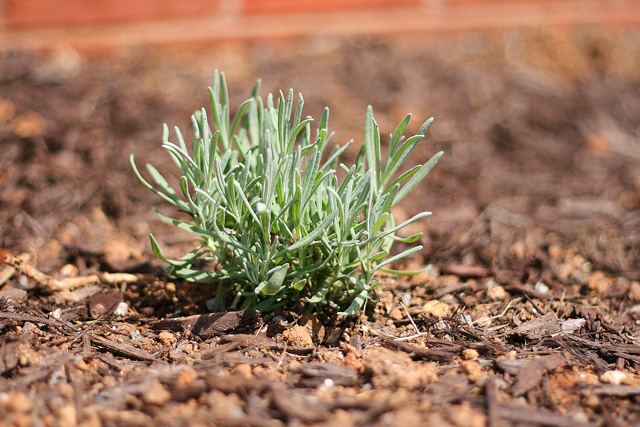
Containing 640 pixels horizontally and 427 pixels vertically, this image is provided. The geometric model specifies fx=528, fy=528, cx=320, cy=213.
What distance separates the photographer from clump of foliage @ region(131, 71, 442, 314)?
155 cm

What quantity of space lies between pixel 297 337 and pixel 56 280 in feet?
3.37

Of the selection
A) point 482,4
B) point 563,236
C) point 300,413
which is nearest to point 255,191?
point 300,413

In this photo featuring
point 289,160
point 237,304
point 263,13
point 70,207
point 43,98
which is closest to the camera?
point 289,160

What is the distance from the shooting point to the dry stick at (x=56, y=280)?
199cm

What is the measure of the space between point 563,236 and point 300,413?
6.19 ft

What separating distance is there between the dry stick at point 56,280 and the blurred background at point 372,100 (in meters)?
0.11

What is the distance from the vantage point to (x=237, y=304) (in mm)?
1947

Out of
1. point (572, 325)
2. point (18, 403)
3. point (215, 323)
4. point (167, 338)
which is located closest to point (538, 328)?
point (572, 325)

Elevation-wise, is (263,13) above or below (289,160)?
above

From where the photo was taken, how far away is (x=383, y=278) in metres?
2.15

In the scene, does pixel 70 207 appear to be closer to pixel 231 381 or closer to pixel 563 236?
pixel 231 381

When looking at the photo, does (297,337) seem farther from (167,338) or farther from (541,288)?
(541,288)

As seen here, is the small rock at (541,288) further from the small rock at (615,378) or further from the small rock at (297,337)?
the small rock at (297,337)

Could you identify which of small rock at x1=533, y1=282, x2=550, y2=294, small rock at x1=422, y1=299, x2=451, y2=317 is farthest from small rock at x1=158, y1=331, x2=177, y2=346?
Answer: small rock at x1=533, y1=282, x2=550, y2=294
